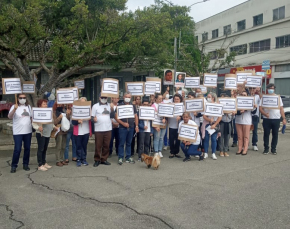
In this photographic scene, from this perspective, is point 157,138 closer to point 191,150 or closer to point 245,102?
point 191,150

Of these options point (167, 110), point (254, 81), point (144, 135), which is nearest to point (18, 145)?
point (144, 135)

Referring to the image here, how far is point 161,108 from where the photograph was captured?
9172 millimetres

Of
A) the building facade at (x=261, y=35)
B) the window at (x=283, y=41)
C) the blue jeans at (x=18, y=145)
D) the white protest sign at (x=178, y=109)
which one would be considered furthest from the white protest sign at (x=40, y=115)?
the window at (x=283, y=41)

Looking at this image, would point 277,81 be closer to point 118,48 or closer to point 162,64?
point 162,64

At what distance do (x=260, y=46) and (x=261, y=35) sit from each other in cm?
130

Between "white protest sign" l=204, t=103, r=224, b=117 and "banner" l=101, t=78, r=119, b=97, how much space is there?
2583mm

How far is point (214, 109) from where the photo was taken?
9.11m

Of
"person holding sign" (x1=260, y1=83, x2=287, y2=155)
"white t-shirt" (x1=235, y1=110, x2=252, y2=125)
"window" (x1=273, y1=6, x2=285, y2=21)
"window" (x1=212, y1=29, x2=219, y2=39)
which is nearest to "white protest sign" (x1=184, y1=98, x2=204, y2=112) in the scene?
"white t-shirt" (x1=235, y1=110, x2=252, y2=125)

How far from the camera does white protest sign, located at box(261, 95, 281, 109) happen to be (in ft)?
31.6

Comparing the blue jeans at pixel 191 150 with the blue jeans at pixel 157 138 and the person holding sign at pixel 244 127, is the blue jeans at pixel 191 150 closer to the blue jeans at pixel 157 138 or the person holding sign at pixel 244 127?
the blue jeans at pixel 157 138

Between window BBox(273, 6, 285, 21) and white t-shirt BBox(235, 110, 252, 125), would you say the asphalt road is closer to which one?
white t-shirt BBox(235, 110, 252, 125)

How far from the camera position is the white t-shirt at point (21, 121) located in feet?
24.8

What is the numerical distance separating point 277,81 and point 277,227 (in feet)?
116

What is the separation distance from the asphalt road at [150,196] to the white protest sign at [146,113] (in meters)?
1.30
